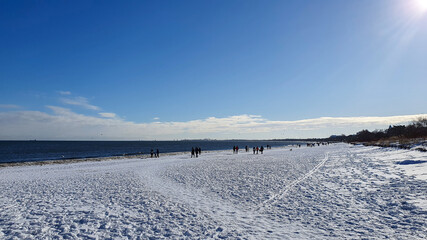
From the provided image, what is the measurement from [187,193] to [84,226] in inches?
220

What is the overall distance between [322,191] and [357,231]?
5218mm

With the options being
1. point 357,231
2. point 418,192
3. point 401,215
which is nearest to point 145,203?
point 357,231

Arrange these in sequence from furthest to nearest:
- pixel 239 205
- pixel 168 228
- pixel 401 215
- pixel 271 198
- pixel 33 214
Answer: pixel 271 198 → pixel 239 205 → pixel 33 214 → pixel 401 215 → pixel 168 228

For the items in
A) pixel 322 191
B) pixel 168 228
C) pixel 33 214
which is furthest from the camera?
pixel 322 191

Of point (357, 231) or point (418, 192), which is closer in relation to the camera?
point (357, 231)

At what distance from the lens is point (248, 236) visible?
6.94 meters

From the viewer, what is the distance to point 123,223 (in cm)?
821

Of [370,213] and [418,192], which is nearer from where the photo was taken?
[370,213]

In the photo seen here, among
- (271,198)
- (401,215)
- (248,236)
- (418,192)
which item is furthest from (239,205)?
(418,192)

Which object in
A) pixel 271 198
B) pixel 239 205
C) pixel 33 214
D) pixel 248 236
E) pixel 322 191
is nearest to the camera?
pixel 248 236

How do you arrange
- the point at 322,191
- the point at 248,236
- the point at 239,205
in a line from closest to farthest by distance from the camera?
the point at 248,236 → the point at 239,205 → the point at 322,191

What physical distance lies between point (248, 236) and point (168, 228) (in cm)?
256

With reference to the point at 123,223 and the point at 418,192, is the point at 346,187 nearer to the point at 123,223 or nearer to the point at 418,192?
the point at 418,192

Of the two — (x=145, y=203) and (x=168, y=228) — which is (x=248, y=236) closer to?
(x=168, y=228)
